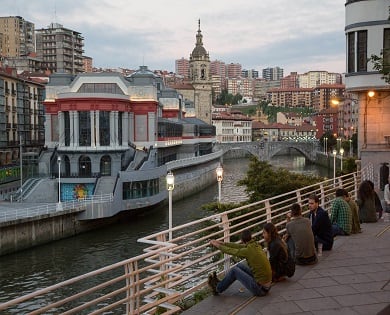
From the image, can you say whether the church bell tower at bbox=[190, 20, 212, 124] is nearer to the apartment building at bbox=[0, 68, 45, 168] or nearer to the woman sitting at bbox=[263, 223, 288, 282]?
the apartment building at bbox=[0, 68, 45, 168]

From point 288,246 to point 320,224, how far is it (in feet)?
4.10

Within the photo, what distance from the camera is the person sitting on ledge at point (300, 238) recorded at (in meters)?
8.91

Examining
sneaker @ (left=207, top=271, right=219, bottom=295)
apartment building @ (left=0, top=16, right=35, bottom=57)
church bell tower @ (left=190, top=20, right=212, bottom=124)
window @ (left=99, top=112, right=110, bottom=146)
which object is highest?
apartment building @ (left=0, top=16, right=35, bottom=57)

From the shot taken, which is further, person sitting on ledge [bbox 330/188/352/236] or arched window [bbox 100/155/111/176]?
arched window [bbox 100/155/111/176]

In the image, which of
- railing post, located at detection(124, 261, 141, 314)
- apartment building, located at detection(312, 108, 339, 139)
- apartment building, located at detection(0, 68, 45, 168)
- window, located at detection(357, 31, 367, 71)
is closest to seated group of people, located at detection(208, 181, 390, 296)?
railing post, located at detection(124, 261, 141, 314)

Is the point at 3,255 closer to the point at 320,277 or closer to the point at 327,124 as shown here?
the point at 320,277

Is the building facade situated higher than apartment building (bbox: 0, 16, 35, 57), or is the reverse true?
apartment building (bbox: 0, 16, 35, 57)

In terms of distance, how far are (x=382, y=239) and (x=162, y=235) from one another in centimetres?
613

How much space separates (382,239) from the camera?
1150cm

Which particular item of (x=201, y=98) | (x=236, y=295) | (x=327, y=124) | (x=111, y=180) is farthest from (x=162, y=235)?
(x=327, y=124)

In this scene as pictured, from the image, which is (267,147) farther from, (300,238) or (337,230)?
(300,238)

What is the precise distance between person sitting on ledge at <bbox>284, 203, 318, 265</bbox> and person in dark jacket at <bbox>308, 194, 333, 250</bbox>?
725 millimetres

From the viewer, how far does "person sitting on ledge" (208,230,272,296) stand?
7371mm

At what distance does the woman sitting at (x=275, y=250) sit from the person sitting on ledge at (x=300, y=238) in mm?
823
